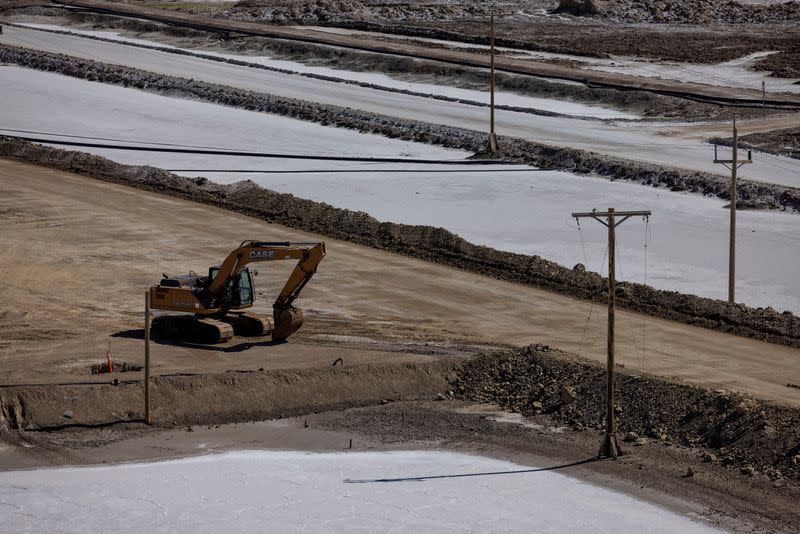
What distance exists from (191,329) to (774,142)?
33059 millimetres

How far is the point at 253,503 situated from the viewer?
2298 cm

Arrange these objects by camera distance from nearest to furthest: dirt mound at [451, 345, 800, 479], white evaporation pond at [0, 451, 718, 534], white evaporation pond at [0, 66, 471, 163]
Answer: white evaporation pond at [0, 451, 718, 534] < dirt mound at [451, 345, 800, 479] < white evaporation pond at [0, 66, 471, 163]

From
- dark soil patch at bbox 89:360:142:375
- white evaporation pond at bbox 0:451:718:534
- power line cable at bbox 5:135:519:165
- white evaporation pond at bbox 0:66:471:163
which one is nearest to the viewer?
white evaporation pond at bbox 0:451:718:534

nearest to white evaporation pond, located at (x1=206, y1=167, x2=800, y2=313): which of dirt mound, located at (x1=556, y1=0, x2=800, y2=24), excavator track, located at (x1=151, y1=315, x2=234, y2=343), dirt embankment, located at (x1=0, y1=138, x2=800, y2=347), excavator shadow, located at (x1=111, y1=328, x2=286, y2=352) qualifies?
dirt embankment, located at (x1=0, y1=138, x2=800, y2=347)

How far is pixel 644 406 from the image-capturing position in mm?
26156

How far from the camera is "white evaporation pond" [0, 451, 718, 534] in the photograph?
2200 cm

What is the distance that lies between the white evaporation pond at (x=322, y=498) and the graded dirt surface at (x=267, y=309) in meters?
4.58

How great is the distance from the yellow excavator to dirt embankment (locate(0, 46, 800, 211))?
22.0 metres

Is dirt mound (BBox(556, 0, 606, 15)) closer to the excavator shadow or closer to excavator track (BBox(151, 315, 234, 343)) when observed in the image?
the excavator shadow

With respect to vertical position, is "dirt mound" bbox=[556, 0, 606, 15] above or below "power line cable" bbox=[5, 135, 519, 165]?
above

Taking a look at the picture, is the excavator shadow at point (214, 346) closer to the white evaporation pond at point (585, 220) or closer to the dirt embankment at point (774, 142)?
the white evaporation pond at point (585, 220)

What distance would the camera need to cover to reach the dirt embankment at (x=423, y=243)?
34.7m

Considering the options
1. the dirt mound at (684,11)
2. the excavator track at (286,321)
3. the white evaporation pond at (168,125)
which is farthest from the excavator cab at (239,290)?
the dirt mound at (684,11)

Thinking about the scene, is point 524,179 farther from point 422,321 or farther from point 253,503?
point 253,503
